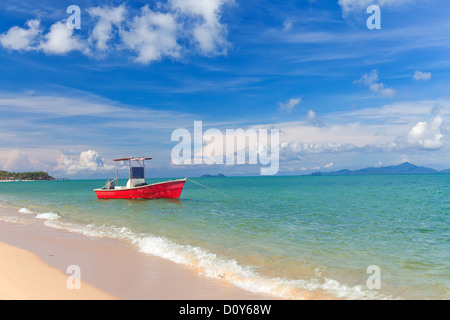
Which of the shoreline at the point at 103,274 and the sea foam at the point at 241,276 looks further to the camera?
the sea foam at the point at 241,276

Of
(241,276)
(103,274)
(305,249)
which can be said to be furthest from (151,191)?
(241,276)

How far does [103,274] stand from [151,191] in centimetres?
2451

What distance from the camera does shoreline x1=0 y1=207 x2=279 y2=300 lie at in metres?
6.85

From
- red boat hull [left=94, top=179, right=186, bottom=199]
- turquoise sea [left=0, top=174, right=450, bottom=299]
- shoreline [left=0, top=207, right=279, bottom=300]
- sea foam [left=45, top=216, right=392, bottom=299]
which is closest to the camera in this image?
shoreline [left=0, top=207, right=279, bottom=300]

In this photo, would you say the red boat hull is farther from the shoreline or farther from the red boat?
the shoreline

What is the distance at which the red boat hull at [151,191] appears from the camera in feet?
106

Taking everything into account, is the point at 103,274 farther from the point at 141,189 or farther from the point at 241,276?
the point at 141,189

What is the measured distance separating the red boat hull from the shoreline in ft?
63.2

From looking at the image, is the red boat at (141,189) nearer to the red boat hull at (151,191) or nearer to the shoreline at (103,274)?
the red boat hull at (151,191)

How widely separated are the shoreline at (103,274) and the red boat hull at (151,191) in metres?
19.3

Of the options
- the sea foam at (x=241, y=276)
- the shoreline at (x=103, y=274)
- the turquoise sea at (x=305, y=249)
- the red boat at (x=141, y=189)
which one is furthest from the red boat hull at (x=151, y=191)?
the shoreline at (x=103, y=274)

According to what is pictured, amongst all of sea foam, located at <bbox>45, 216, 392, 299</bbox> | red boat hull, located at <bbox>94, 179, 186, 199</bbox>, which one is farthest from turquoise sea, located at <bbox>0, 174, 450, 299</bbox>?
red boat hull, located at <bbox>94, 179, 186, 199</bbox>

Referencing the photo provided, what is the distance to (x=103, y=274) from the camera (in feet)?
27.3
